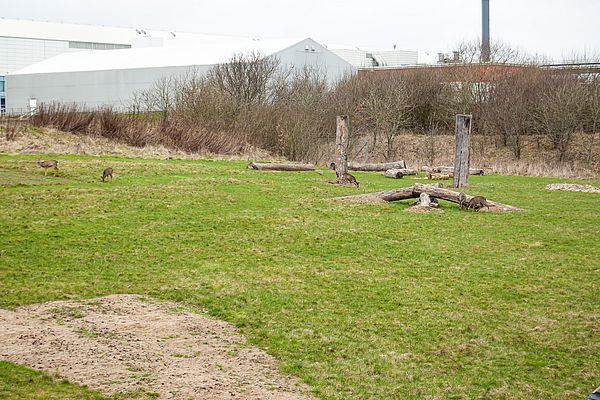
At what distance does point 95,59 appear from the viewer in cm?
6275

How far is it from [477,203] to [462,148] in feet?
17.9

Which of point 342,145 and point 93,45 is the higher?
point 93,45

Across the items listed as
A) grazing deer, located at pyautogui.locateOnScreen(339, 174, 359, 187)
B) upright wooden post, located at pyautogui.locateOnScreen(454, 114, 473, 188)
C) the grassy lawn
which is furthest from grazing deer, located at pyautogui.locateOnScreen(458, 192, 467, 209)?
grazing deer, located at pyautogui.locateOnScreen(339, 174, 359, 187)

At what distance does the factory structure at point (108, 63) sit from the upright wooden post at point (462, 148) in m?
30.3

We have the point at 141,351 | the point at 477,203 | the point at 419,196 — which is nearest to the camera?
the point at 141,351

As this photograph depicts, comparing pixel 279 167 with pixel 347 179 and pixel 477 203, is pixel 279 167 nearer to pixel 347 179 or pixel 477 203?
pixel 347 179

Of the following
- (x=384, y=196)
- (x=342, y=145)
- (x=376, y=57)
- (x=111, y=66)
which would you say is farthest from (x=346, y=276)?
(x=376, y=57)

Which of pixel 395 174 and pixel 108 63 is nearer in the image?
pixel 395 174

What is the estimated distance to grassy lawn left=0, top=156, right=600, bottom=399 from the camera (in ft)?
25.5

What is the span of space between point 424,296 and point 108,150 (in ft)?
82.6

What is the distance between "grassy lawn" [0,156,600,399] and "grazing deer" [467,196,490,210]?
1.57 feet

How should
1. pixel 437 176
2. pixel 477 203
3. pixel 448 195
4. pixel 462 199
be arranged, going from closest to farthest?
pixel 477 203 → pixel 462 199 → pixel 448 195 → pixel 437 176

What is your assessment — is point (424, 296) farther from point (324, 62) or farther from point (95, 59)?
point (95, 59)

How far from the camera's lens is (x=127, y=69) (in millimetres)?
57375
